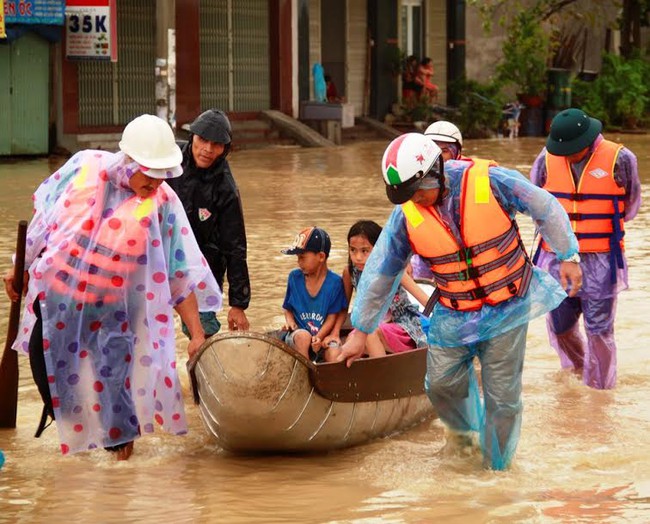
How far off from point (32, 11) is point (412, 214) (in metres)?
16.4

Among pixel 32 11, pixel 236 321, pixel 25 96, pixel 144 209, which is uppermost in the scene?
pixel 32 11

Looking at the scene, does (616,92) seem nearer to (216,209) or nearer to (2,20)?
(2,20)

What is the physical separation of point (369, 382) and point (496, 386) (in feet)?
2.66

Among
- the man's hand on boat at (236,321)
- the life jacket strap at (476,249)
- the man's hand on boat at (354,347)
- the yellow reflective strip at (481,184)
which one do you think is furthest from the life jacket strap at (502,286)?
the man's hand on boat at (236,321)

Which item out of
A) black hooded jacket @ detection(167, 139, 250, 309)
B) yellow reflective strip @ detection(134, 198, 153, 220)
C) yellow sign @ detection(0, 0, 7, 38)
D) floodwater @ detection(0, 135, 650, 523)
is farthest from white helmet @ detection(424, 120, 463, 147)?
yellow sign @ detection(0, 0, 7, 38)

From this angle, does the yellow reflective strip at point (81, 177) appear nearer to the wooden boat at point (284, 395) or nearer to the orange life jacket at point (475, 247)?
the wooden boat at point (284, 395)

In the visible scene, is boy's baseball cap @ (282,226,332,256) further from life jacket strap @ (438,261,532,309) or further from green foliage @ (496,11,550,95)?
green foliage @ (496,11,550,95)

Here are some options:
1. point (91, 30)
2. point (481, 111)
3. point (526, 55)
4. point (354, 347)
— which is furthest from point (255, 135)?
point (354, 347)

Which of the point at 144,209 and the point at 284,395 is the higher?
the point at 144,209

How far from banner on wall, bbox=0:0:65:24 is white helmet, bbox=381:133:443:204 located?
16.3 metres

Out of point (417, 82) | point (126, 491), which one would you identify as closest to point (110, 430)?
point (126, 491)

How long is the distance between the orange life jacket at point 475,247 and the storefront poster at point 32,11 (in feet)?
53.3

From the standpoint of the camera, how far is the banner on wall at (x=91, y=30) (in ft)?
72.2

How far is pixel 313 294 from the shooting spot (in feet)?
24.2
